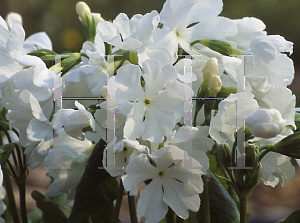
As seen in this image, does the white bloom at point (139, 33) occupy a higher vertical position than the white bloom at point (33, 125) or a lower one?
higher

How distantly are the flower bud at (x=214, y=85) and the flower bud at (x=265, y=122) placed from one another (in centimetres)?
5

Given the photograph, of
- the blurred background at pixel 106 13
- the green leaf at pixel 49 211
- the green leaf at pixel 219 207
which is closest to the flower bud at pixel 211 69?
the green leaf at pixel 219 207

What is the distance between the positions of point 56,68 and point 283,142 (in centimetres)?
19

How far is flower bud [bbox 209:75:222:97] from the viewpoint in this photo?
0.90 ft

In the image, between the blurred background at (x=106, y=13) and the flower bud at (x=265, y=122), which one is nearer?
the flower bud at (x=265, y=122)

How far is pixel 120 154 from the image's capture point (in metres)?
0.27

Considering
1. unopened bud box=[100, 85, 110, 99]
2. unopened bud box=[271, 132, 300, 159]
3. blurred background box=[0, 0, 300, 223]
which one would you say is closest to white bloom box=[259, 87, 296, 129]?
unopened bud box=[271, 132, 300, 159]

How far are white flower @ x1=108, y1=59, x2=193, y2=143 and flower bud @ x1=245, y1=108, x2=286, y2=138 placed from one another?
5 cm

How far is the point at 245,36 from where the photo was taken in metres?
0.32

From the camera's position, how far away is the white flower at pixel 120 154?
0.81 ft

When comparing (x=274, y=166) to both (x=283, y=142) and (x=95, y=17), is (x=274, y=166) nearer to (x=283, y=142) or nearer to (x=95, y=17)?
(x=283, y=142)

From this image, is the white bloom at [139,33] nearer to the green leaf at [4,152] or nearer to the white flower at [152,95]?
the white flower at [152,95]

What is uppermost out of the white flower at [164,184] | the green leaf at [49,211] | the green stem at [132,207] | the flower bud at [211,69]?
the flower bud at [211,69]

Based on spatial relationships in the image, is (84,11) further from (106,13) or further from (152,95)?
(106,13)
